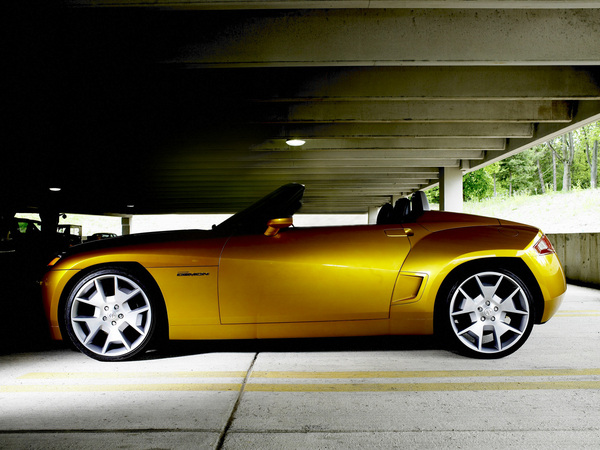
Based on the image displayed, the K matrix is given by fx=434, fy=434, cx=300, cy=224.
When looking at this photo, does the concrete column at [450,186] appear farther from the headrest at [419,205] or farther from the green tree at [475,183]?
the green tree at [475,183]

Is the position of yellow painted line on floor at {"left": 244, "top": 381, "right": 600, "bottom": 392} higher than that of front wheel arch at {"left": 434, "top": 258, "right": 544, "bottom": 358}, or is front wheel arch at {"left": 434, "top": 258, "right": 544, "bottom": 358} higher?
front wheel arch at {"left": 434, "top": 258, "right": 544, "bottom": 358}

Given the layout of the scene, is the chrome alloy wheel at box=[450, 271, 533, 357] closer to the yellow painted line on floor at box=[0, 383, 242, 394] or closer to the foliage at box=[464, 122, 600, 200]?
the yellow painted line on floor at box=[0, 383, 242, 394]

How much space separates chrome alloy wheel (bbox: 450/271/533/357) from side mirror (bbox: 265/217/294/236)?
141 centimetres

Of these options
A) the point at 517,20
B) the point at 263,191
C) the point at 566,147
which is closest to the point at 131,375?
the point at 517,20

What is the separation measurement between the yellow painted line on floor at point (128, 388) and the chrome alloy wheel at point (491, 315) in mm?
1770

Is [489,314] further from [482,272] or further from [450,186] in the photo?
[450,186]

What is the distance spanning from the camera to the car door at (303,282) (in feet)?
10.8

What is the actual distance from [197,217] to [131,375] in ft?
207

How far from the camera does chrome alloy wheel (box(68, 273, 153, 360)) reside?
131 inches

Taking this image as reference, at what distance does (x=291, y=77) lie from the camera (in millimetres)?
7039

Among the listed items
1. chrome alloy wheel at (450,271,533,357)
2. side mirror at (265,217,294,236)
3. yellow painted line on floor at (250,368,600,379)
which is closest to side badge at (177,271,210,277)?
side mirror at (265,217,294,236)

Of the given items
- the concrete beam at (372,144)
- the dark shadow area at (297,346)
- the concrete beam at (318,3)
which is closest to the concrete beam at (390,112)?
the concrete beam at (372,144)

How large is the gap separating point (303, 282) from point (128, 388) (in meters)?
1.39

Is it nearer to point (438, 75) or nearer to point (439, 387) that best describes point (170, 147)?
point (438, 75)
